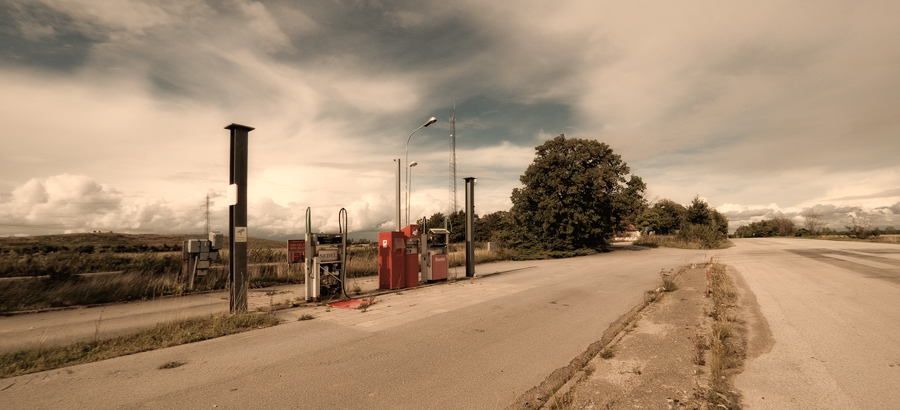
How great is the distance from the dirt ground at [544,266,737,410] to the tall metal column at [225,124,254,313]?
6.67 m

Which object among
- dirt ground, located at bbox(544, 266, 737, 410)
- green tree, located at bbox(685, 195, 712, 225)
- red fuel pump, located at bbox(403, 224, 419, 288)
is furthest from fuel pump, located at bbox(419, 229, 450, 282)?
green tree, located at bbox(685, 195, 712, 225)

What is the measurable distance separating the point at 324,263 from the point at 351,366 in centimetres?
539

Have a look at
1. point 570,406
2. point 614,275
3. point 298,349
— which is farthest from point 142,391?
point 614,275

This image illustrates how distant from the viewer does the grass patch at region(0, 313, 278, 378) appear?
4.95 meters

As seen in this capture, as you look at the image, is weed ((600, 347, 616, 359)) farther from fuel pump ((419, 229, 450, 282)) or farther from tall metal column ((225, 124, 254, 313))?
fuel pump ((419, 229, 450, 282))

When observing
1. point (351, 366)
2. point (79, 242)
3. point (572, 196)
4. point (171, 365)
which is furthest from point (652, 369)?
point (79, 242)

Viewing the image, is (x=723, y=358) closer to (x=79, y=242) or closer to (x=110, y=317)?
(x=110, y=317)

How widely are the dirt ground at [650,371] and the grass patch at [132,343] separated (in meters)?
5.53

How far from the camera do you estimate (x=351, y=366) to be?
4.92 m

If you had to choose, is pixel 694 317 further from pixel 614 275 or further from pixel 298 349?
pixel 614 275

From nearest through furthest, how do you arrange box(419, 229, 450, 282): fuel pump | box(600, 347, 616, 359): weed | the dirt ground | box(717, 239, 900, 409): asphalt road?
the dirt ground, box(717, 239, 900, 409): asphalt road, box(600, 347, 616, 359): weed, box(419, 229, 450, 282): fuel pump

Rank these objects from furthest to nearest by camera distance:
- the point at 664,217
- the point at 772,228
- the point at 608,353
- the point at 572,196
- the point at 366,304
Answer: the point at 772,228
the point at 664,217
the point at 572,196
the point at 366,304
the point at 608,353

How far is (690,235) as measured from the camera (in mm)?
40344

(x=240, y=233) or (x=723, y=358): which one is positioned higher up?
(x=240, y=233)
